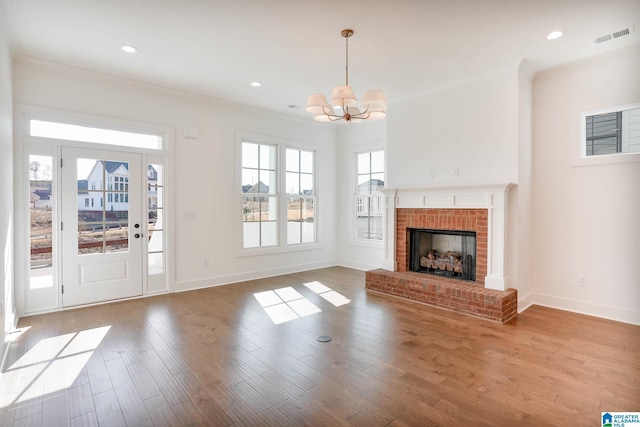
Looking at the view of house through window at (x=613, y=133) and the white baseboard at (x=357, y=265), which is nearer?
the view of house through window at (x=613, y=133)

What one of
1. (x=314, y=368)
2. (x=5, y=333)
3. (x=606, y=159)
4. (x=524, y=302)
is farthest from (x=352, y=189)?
(x=5, y=333)

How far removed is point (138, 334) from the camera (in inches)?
136

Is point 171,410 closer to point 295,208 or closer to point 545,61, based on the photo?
point 295,208

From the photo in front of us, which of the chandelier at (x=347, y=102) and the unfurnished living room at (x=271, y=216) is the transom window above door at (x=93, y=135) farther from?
the chandelier at (x=347, y=102)

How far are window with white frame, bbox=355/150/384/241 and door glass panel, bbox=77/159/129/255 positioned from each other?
415cm

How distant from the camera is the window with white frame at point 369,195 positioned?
6.56 metres

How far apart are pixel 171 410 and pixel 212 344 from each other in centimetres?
104

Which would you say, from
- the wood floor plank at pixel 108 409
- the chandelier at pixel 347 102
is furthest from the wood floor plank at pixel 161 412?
the chandelier at pixel 347 102

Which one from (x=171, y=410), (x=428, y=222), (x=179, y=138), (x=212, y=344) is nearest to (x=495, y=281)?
(x=428, y=222)

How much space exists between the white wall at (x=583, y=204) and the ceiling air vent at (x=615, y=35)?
1.58 ft

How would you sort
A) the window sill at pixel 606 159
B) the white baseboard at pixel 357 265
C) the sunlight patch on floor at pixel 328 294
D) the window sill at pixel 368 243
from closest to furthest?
the window sill at pixel 606 159, the sunlight patch on floor at pixel 328 294, the window sill at pixel 368 243, the white baseboard at pixel 357 265

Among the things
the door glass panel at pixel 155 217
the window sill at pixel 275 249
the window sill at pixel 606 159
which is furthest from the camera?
the window sill at pixel 275 249

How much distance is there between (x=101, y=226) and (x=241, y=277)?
2260 millimetres

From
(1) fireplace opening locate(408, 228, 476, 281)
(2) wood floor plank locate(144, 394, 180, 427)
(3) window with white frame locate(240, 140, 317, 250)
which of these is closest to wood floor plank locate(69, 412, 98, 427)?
(2) wood floor plank locate(144, 394, 180, 427)
